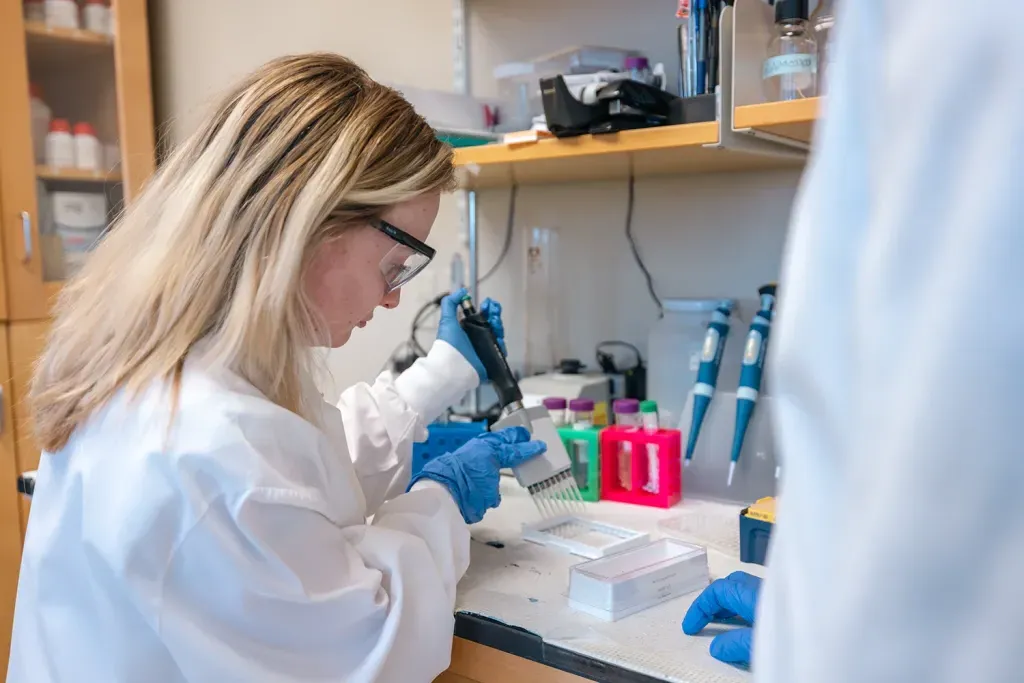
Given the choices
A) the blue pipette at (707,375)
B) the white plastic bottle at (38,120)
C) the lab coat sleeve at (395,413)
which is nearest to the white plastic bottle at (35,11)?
the white plastic bottle at (38,120)

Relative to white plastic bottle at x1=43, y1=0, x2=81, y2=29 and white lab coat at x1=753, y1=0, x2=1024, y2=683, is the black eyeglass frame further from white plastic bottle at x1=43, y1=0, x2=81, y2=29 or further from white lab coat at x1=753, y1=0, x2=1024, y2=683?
white plastic bottle at x1=43, y1=0, x2=81, y2=29

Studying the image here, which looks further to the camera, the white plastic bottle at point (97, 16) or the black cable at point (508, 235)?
the white plastic bottle at point (97, 16)

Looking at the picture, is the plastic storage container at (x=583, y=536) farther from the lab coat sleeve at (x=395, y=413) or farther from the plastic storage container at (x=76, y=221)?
the plastic storage container at (x=76, y=221)

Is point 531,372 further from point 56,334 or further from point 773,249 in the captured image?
point 56,334

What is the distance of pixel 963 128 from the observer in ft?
0.88

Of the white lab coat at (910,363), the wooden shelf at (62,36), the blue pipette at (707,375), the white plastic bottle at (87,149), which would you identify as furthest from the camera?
the white plastic bottle at (87,149)

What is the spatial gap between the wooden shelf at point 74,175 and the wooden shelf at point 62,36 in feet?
0.94

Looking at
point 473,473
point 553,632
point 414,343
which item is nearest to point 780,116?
point 473,473

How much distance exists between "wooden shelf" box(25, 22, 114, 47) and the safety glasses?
145 cm

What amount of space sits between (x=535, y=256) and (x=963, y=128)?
155cm

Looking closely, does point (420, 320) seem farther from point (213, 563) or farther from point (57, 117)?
point (213, 563)

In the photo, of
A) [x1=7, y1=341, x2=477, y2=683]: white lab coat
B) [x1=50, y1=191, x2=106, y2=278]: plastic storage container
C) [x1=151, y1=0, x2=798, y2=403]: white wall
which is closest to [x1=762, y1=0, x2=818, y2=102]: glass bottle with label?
[x1=151, y1=0, x2=798, y2=403]: white wall

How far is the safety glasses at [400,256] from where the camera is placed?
2.98 ft

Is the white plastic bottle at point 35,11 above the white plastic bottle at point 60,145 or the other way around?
above
